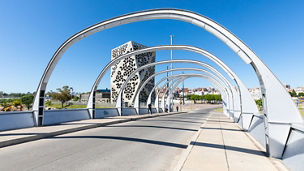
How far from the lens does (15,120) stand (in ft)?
28.3

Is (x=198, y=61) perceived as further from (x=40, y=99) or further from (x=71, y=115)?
(x=40, y=99)

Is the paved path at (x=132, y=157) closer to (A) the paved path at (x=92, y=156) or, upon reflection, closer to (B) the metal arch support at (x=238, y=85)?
(A) the paved path at (x=92, y=156)

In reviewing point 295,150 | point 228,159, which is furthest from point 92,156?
point 295,150

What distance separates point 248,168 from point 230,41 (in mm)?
4006

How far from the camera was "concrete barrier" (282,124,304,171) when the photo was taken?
11.0 ft

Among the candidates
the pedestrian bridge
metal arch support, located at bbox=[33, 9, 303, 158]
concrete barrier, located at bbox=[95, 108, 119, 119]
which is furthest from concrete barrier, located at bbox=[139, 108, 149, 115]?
metal arch support, located at bbox=[33, 9, 303, 158]

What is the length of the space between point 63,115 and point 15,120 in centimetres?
316

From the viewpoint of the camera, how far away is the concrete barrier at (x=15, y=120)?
26.4 ft

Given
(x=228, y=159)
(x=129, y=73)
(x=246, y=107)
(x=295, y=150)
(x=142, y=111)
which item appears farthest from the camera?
(x=129, y=73)

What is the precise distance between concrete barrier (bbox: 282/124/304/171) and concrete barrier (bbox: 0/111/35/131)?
11.3 meters

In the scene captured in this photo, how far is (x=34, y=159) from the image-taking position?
4.32 meters

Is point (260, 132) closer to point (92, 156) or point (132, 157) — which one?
point (132, 157)

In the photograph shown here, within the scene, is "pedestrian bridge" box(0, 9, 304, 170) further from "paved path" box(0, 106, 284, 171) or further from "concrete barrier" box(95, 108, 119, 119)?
"concrete barrier" box(95, 108, 119, 119)

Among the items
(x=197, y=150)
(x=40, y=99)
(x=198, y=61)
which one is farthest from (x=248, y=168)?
(x=198, y=61)
